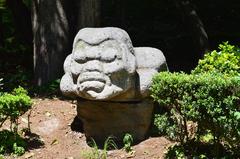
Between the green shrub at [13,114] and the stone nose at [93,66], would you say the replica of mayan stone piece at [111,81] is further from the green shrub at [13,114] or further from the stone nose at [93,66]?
the green shrub at [13,114]

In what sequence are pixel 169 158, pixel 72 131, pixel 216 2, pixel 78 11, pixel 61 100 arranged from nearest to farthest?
pixel 169 158 < pixel 72 131 < pixel 61 100 < pixel 78 11 < pixel 216 2

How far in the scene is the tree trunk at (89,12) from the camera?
1002cm

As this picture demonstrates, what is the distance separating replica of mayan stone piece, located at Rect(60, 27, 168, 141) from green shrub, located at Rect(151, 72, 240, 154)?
0.52 m

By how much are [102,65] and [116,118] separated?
907mm

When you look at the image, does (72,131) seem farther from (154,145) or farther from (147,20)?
(147,20)

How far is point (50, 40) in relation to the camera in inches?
415

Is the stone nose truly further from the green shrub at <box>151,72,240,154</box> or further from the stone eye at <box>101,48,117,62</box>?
the green shrub at <box>151,72,240,154</box>

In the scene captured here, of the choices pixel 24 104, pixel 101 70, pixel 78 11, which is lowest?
pixel 24 104

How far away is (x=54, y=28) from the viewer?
34.7 ft

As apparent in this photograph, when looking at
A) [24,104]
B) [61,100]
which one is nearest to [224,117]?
[24,104]

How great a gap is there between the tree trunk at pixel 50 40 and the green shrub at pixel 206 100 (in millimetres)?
3862

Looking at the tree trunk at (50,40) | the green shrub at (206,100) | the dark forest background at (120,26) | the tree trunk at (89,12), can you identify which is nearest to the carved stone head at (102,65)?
the green shrub at (206,100)

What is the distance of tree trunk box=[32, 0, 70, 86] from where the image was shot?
1049cm

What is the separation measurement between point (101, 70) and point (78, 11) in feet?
11.1
